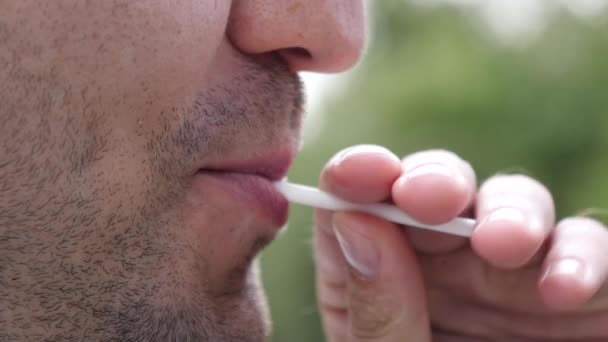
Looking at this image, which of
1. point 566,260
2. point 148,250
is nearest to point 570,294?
point 566,260

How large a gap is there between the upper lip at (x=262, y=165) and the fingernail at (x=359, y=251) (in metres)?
0.12

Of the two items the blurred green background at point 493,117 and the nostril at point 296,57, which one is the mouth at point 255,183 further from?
the blurred green background at point 493,117

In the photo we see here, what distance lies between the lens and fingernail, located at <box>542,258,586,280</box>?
1186 millimetres

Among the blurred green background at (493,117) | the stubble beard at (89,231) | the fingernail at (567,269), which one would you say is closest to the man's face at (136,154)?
the stubble beard at (89,231)

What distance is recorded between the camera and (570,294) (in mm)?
1146

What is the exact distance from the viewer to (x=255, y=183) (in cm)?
124

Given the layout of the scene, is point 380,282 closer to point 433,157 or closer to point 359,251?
point 359,251

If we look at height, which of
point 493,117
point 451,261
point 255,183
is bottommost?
point 493,117

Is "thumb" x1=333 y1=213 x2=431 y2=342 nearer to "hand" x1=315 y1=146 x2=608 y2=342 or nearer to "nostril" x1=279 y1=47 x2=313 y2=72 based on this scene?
"hand" x1=315 y1=146 x2=608 y2=342

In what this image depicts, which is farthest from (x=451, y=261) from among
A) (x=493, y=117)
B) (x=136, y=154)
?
(x=493, y=117)

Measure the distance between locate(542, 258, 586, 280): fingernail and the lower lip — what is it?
392 mm

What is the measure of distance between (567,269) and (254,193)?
1.49 feet

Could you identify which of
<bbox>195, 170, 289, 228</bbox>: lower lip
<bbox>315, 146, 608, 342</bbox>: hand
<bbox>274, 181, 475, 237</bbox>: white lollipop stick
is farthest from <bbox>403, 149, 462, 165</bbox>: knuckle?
<bbox>195, 170, 289, 228</bbox>: lower lip

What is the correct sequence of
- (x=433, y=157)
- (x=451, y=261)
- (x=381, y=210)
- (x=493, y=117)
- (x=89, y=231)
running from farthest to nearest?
(x=493, y=117)
(x=451, y=261)
(x=433, y=157)
(x=381, y=210)
(x=89, y=231)
